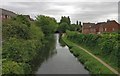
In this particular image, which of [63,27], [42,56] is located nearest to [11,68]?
[42,56]

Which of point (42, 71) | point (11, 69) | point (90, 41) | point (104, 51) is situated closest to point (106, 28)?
point (90, 41)

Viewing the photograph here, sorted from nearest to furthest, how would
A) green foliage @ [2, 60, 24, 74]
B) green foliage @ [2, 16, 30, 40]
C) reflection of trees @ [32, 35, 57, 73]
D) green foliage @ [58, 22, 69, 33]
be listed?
green foliage @ [2, 60, 24, 74] → reflection of trees @ [32, 35, 57, 73] → green foliage @ [2, 16, 30, 40] → green foliage @ [58, 22, 69, 33]

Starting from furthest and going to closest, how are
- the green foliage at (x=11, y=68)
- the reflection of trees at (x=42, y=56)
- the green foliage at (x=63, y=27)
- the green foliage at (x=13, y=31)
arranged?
the green foliage at (x=63, y=27), the green foliage at (x=13, y=31), the reflection of trees at (x=42, y=56), the green foliage at (x=11, y=68)

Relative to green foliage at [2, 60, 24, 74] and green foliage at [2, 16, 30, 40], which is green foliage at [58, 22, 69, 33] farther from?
green foliage at [2, 60, 24, 74]

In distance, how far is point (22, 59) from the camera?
20641 millimetres

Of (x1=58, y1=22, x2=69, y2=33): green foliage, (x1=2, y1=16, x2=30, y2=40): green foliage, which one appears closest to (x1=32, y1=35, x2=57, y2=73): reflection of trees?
(x1=2, y1=16, x2=30, y2=40): green foliage

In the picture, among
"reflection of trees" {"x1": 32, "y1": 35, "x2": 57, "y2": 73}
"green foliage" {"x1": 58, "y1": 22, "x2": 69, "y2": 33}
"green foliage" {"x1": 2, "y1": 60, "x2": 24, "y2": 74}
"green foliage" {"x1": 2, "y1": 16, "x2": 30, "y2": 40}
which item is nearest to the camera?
"green foliage" {"x1": 2, "y1": 60, "x2": 24, "y2": 74}

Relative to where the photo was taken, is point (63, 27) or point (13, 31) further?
point (63, 27)

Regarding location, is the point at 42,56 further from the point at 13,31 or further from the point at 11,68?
the point at 11,68

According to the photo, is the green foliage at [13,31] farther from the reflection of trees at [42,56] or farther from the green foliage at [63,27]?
the green foliage at [63,27]

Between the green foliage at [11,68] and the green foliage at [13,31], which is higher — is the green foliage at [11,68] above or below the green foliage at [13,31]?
below

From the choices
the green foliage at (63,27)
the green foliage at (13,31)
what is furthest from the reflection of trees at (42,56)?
the green foliage at (63,27)

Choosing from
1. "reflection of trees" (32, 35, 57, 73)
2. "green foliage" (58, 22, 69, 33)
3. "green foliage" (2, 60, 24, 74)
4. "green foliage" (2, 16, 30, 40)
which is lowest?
"green foliage" (58, 22, 69, 33)

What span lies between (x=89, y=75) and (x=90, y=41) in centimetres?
1742
